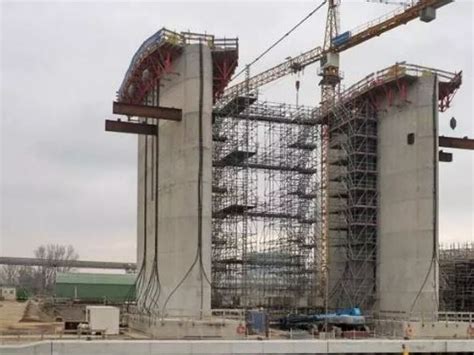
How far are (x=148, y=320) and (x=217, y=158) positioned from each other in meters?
22.9

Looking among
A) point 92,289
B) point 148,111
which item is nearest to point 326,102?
point 148,111

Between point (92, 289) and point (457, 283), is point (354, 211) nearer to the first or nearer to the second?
point (457, 283)

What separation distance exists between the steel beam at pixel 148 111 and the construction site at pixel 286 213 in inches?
3.7

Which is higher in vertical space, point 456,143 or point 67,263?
point 456,143

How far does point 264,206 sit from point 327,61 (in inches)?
634

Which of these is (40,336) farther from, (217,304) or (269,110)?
(269,110)

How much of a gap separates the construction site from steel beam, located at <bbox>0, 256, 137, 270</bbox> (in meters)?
60.9

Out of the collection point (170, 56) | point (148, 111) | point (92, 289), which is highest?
point (170, 56)

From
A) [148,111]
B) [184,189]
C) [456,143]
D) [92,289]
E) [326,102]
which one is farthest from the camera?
[92,289]

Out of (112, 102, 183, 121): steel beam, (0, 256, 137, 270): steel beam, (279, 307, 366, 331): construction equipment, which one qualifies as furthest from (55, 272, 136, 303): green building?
(0, 256, 137, 270): steel beam

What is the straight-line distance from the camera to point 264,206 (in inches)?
2443

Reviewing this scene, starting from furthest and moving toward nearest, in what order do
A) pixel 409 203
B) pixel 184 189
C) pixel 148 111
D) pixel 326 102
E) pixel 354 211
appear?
1. pixel 326 102
2. pixel 354 211
3. pixel 409 203
4. pixel 184 189
5. pixel 148 111

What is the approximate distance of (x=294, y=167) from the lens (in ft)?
205

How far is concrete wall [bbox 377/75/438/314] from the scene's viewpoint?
Result: 171ft
